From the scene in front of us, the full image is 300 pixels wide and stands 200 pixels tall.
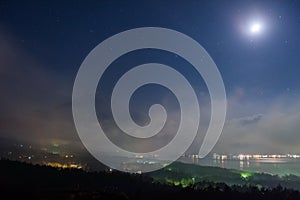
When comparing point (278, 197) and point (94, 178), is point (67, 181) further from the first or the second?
point (278, 197)

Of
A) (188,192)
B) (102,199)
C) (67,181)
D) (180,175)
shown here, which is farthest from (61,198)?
(180,175)

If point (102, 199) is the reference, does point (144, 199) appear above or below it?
below

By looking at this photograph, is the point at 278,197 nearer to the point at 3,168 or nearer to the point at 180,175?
the point at 3,168

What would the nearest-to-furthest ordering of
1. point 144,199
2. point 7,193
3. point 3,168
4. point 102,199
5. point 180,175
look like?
point 102,199 < point 7,193 < point 144,199 < point 3,168 < point 180,175

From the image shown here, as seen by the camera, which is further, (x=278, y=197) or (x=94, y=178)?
(x=94, y=178)

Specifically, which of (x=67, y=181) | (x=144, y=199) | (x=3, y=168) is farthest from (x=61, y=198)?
(x=3, y=168)

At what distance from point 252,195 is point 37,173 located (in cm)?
2539

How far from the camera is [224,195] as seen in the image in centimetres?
2944

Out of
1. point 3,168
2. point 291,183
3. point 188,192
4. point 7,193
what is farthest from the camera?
point 291,183

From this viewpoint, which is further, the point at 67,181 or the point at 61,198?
the point at 67,181

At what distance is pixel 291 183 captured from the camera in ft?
208

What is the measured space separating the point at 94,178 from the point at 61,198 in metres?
25.9

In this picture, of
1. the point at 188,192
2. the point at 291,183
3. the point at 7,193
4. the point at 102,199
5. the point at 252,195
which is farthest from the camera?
the point at 291,183

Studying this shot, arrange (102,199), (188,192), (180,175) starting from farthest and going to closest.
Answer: (180,175) → (188,192) → (102,199)
